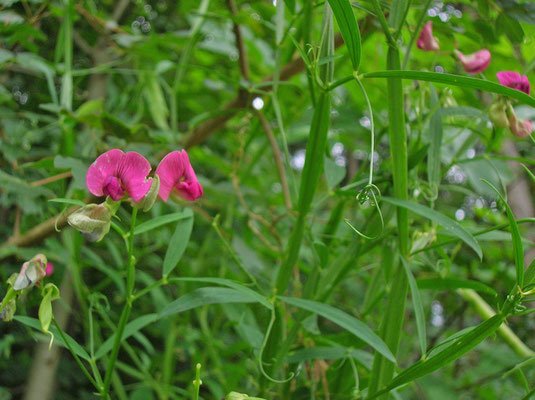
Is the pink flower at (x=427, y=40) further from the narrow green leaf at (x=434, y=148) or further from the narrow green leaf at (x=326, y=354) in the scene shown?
the narrow green leaf at (x=326, y=354)

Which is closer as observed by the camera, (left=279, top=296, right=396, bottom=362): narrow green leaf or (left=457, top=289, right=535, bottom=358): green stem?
(left=279, top=296, right=396, bottom=362): narrow green leaf

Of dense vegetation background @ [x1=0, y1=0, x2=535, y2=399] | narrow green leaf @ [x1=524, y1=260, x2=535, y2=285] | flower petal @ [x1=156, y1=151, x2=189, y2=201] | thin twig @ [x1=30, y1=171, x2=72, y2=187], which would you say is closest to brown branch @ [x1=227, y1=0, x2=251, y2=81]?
dense vegetation background @ [x1=0, y1=0, x2=535, y2=399]

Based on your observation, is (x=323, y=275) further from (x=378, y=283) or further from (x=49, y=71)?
(x=49, y=71)

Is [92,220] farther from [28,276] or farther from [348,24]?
[348,24]

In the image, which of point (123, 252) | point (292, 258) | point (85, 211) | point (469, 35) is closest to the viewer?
point (85, 211)

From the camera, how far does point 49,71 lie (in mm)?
674

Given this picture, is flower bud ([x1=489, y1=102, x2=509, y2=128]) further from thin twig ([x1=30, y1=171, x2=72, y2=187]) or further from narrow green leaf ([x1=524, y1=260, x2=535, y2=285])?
thin twig ([x1=30, y1=171, x2=72, y2=187])

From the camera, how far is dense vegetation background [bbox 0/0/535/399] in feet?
1.26

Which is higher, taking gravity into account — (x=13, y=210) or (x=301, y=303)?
(x=301, y=303)

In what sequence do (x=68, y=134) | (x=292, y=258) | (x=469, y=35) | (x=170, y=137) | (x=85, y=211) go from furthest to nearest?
(x=170, y=137)
(x=68, y=134)
(x=469, y=35)
(x=292, y=258)
(x=85, y=211)

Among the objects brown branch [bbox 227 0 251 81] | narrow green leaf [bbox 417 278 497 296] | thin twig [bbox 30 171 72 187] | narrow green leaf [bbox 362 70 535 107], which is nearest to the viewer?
narrow green leaf [bbox 362 70 535 107]

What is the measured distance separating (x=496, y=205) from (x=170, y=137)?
47cm

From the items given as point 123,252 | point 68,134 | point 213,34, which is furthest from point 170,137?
point 213,34

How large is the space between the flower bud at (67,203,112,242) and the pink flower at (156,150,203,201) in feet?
0.16
